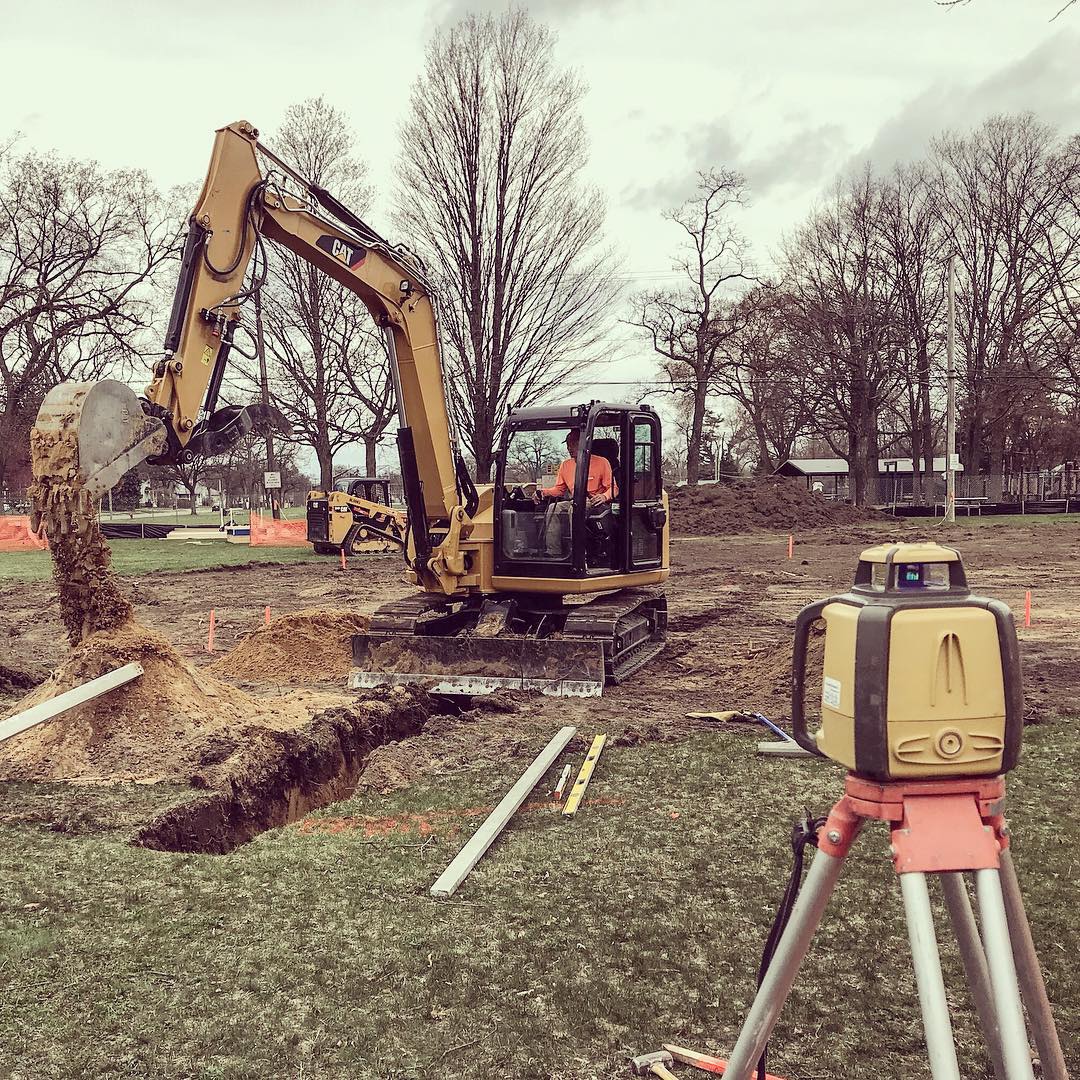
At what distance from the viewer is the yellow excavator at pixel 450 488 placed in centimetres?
820

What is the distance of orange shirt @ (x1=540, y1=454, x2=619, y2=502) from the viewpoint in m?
9.76

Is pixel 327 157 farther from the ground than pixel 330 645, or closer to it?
farther from the ground

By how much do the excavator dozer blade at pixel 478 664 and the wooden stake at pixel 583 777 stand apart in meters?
1.99

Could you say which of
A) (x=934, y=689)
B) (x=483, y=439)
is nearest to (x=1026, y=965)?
(x=934, y=689)

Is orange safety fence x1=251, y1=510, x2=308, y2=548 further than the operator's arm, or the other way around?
orange safety fence x1=251, y1=510, x2=308, y2=548

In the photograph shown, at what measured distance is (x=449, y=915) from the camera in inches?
166

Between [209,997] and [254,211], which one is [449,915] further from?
[254,211]

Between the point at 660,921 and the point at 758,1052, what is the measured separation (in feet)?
6.52

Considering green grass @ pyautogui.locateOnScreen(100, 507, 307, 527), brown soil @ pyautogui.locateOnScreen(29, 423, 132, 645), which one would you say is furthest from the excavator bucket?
green grass @ pyautogui.locateOnScreen(100, 507, 307, 527)

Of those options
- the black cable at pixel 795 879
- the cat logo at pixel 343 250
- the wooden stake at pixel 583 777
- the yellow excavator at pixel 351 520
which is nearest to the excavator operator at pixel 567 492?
the cat logo at pixel 343 250

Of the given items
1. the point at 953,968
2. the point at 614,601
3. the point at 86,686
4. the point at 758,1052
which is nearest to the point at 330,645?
the point at 614,601

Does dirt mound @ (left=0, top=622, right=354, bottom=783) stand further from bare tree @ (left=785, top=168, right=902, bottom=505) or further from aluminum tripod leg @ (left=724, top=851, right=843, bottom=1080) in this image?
bare tree @ (left=785, top=168, right=902, bottom=505)

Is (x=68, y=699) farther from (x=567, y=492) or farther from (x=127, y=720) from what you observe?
(x=567, y=492)

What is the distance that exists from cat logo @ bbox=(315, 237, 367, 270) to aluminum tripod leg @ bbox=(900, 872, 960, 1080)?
27.5 feet
